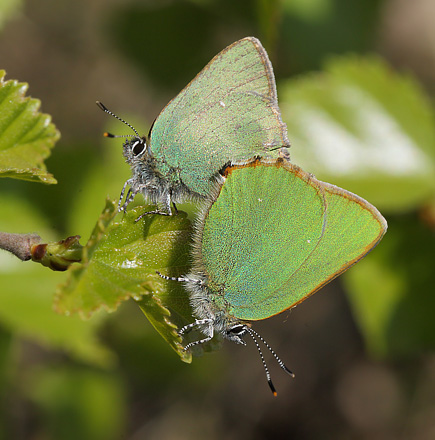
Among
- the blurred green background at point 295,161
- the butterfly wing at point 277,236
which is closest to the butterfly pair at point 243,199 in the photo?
the butterfly wing at point 277,236

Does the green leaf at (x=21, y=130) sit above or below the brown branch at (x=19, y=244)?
above

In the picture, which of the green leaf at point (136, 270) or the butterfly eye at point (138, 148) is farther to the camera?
the butterfly eye at point (138, 148)

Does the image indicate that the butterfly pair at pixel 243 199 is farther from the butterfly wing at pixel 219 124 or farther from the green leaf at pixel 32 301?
the green leaf at pixel 32 301

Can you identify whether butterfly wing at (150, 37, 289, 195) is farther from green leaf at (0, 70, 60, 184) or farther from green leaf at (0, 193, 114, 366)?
green leaf at (0, 193, 114, 366)

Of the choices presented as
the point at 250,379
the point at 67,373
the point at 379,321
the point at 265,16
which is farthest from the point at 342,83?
the point at 250,379

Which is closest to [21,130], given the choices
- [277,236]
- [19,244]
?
[19,244]

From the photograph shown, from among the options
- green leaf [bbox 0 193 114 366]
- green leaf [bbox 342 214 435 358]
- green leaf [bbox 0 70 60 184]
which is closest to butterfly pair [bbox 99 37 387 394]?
green leaf [bbox 0 70 60 184]

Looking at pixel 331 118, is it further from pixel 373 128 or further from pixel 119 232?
pixel 119 232

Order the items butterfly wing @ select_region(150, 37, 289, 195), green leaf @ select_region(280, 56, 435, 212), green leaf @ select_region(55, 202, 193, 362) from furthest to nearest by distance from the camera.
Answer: green leaf @ select_region(280, 56, 435, 212)
butterfly wing @ select_region(150, 37, 289, 195)
green leaf @ select_region(55, 202, 193, 362)
